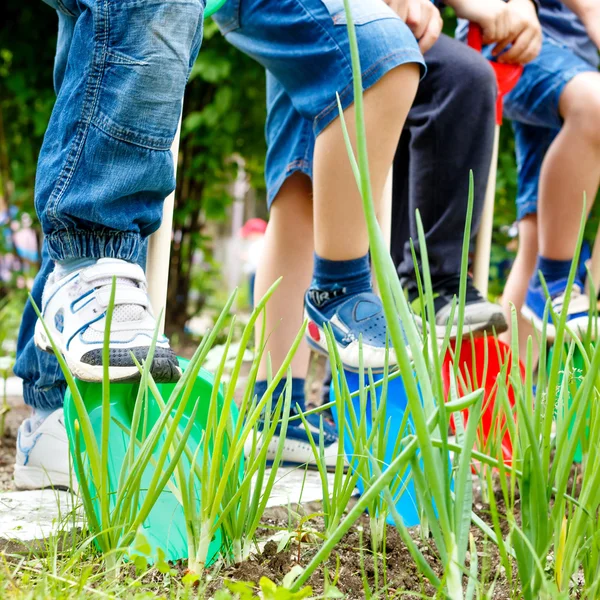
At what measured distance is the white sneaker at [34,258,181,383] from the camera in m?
0.89

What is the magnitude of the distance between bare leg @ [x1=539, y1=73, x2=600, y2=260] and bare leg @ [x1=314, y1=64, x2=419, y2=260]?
718mm

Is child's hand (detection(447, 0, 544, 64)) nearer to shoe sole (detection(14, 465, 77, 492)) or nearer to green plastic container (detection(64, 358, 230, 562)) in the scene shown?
green plastic container (detection(64, 358, 230, 562))

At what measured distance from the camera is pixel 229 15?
52.7 inches

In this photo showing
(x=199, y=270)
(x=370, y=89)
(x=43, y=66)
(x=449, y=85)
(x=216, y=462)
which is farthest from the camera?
(x=199, y=270)

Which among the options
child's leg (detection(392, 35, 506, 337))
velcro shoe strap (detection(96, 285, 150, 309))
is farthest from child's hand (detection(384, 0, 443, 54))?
velcro shoe strap (detection(96, 285, 150, 309))

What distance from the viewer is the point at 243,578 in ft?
2.52

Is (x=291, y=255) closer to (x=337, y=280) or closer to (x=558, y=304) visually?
(x=337, y=280)

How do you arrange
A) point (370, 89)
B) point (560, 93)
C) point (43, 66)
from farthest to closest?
point (43, 66)
point (560, 93)
point (370, 89)

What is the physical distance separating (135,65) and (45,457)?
0.63 metres

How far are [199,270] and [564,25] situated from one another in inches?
115

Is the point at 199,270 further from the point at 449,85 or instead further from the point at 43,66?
the point at 449,85

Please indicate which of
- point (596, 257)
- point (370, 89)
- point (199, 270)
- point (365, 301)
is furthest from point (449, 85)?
point (199, 270)

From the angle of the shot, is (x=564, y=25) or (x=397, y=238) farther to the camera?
(x=564, y=25)

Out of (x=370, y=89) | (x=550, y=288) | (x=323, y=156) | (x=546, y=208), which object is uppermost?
(x=370, y=89)
